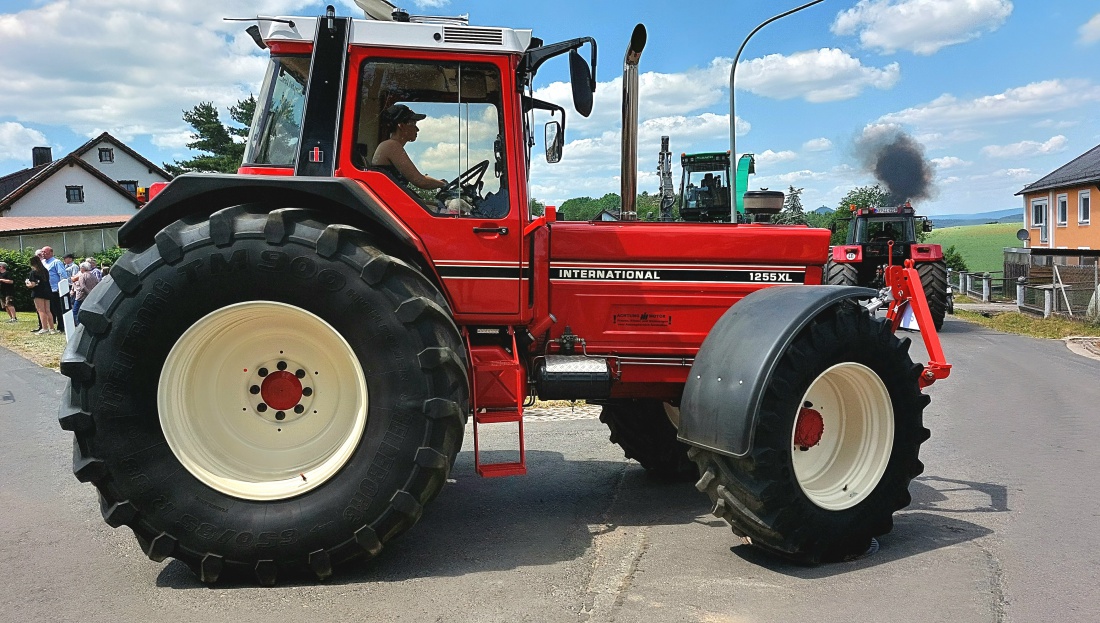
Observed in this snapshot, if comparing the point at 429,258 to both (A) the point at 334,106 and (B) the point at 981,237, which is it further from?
(B) the point at 981,237

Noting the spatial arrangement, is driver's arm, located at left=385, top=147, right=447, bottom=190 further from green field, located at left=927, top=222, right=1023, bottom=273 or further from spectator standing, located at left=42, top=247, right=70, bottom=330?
green field, located at left=927, top=222, right=1023, bottom=273

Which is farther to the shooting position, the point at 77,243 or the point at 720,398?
the point at 77,243

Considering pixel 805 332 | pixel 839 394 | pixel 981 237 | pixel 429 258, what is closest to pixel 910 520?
pixel 839 394

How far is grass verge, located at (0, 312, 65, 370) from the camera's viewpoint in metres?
13.4

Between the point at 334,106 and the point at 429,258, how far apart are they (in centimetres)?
94

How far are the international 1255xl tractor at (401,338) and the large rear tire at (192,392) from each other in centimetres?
1

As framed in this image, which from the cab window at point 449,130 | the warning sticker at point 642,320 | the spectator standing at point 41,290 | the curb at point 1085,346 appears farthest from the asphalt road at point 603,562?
the spectator standing at point 41,290

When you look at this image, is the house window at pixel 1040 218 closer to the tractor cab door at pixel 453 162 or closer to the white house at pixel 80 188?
the tractor cab door at pixel 453 162

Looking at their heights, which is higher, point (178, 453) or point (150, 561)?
point (178, 453)

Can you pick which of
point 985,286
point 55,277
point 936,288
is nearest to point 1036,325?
point 936,288

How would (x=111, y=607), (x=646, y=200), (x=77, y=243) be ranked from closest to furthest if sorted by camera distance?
(x=111, y=607), (x=646, y=200), (x=77, y=243)

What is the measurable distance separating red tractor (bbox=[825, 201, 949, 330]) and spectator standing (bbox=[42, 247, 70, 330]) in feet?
51.4

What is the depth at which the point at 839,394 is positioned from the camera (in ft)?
15.8

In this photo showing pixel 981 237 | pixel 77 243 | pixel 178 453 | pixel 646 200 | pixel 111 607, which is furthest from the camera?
pixel 981 237
